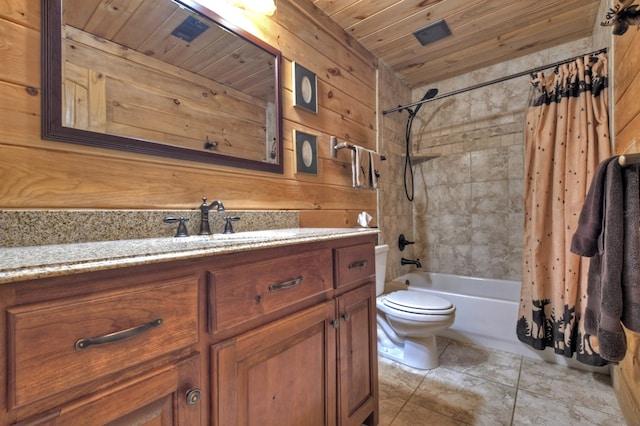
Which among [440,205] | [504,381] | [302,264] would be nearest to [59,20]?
[302,264]

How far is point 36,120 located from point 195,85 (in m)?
0.55

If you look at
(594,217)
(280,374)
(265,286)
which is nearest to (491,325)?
(594,217)

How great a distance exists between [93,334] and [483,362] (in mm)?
2167

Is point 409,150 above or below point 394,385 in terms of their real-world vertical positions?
above

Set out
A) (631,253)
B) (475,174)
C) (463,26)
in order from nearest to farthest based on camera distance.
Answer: (631,253) → (463,26) → (475,174)

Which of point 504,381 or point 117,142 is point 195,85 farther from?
point 504,381

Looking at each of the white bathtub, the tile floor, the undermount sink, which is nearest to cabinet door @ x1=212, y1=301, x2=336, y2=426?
the undermount sink

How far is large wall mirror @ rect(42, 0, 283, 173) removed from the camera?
88cm

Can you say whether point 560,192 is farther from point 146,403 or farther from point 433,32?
point 146,403

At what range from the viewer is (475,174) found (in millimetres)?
2635

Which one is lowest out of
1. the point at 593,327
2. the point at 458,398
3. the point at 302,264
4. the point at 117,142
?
the point at 458,398

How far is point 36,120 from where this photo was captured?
834 mm

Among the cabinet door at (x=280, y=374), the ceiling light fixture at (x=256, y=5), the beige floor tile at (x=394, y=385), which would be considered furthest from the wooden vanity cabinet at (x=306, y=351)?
the ceiling light fixture at (x=256, y=5)

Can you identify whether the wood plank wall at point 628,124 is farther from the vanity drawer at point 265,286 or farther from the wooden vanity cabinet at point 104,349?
the wooden vanity cabinet at point 104,349
